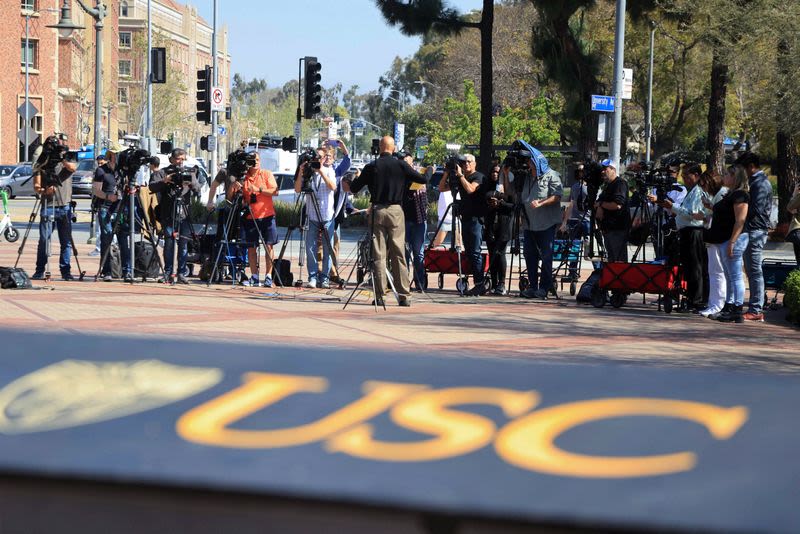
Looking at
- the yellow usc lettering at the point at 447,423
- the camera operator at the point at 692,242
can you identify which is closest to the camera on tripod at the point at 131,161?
the camera operator at the point at 692,242

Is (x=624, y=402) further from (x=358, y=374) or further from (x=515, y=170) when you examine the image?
(x=515, y=170)

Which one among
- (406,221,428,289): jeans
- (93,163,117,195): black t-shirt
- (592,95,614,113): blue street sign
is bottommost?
(406,221,428,289): jeans

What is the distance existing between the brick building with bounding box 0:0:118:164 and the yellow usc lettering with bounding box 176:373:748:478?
2415 inches

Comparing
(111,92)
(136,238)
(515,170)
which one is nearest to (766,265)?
(515,170)

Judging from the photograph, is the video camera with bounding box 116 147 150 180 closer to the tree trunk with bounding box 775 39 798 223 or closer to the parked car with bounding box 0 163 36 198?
the tree trunk with bounding box 775 39 798 223

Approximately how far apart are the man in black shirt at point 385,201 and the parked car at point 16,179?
35.0m

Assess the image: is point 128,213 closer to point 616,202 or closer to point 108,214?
point 108,214

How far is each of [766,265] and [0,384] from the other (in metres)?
14.0

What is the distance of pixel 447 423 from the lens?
2.19 m

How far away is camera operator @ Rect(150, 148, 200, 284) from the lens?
15750mm

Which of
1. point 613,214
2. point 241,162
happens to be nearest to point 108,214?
point 241,162

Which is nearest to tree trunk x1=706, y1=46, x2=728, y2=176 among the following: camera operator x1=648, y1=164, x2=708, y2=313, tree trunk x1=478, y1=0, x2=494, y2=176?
tree trunk x1=478, y1=0, x2=494, y2=176

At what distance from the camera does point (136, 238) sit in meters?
17.9

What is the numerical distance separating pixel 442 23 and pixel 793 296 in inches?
488
